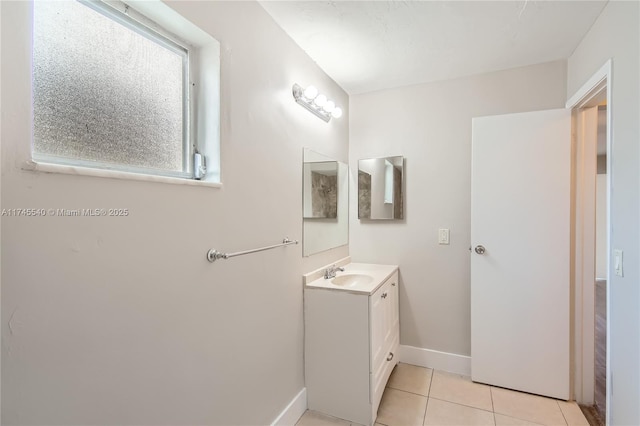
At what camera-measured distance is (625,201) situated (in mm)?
1324

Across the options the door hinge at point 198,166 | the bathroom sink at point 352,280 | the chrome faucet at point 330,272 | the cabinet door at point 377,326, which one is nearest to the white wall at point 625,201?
the cabinet door at point 377,326

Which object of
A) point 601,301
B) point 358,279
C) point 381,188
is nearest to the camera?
point 358,279

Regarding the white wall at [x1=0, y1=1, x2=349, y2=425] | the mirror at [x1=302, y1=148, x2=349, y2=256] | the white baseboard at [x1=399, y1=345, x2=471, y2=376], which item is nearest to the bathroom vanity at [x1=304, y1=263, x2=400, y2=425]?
the white wall at [x1=0, y1=1, x2=349, y2=425]

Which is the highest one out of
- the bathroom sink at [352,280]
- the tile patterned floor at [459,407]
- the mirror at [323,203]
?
the mirror at [323,203]

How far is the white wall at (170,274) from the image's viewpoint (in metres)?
0.74

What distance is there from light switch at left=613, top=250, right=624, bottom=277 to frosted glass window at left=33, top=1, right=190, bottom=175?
1.98m

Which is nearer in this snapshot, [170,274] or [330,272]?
[170,274]

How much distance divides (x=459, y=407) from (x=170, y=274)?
199 cm

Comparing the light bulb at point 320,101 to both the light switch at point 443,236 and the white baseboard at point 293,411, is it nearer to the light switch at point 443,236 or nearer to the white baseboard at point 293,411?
the light switch at point 443,236

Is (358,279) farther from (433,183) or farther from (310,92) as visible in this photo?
(310,92)

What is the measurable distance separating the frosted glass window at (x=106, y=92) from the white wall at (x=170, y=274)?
0.39 ft

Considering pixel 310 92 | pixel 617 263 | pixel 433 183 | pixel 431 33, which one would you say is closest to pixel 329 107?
pixel 310 92

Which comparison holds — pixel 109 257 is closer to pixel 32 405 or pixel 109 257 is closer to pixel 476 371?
pixel 32 405

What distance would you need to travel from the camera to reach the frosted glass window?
2.82 feet
